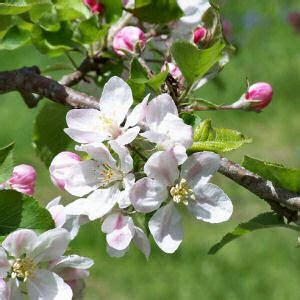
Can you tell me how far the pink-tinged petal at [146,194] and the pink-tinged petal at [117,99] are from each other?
0.13 m

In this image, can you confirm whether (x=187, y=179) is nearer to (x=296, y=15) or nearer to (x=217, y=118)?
(x=296, y=15)

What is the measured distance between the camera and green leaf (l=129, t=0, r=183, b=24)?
1.37 meters

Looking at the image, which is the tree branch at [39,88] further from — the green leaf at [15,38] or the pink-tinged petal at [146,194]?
the pink-tinged petal at [146,194]

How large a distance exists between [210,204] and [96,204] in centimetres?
15

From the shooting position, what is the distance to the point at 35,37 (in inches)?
55.3

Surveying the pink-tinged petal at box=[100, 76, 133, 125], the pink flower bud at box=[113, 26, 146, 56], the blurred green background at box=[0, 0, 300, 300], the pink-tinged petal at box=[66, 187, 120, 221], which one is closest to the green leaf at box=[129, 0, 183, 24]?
the pink flower bud at box=[113, 26, 146, 56]

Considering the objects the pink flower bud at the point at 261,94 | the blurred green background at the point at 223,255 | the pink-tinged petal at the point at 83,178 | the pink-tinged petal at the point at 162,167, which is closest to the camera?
the pink-tinged petal at the point at 162,167

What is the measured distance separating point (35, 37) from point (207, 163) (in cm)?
55

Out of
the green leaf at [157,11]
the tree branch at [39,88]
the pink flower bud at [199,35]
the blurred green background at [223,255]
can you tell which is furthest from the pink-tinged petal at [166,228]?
the blurred green background at [223,255]

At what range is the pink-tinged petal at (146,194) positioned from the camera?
97 cm

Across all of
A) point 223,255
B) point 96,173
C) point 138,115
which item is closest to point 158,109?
point 138,115

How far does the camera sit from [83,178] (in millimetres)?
1063

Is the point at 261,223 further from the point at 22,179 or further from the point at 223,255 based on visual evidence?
the point at 223,255

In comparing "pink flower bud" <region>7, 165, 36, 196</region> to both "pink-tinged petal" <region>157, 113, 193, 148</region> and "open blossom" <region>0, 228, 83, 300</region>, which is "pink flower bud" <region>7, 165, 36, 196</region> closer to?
"open blossom" <region>0, 228, 83, 300</region>
